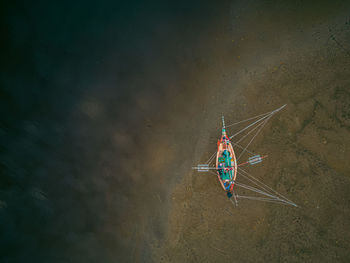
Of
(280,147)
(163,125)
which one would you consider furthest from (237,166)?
(163,125)

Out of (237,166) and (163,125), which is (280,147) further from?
(163,125)

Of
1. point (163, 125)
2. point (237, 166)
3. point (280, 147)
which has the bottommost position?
point (237, 166)

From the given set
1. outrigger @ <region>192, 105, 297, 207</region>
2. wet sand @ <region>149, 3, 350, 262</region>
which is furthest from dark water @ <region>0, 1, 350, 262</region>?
outrigger @ <region>192, 105, 297, 207</region>

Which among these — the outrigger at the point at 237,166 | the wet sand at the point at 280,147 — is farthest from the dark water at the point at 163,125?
the outrigger at the point at 237,166

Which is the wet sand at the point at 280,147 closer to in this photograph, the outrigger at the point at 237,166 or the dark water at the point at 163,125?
the dark water at the point at 163,125

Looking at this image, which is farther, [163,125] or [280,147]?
[163,125]

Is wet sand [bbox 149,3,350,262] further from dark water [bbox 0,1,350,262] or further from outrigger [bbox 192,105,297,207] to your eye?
outrigger [bbox 192,105,297,207]
